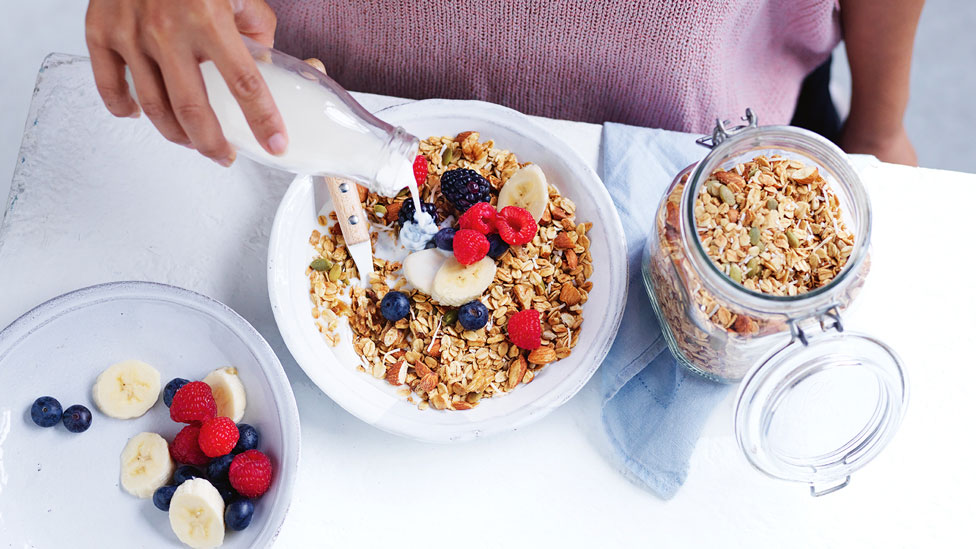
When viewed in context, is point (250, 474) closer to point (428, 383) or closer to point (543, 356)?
point (428, 383)

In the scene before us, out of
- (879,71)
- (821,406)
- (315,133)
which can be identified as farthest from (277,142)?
(879,71)

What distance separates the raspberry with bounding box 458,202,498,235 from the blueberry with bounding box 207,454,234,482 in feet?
1.06

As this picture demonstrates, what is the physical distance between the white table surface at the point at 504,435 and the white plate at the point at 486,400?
0.21 feet

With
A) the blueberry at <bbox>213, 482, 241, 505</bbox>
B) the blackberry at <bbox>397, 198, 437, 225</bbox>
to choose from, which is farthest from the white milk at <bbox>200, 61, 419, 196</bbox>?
the blueberry at <bbox>213, 482, 241, 505</bbox>

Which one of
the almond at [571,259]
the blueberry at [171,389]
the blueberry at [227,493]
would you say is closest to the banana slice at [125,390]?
the blueberry at [171,389]

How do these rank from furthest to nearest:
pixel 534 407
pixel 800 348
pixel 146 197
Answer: pixel 146 197 < pixel 534 407 < pixel 800 348

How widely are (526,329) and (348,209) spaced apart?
0.73ft

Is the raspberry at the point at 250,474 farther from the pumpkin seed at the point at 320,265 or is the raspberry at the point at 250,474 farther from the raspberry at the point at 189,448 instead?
the pumpkin seed at the point at 320,265

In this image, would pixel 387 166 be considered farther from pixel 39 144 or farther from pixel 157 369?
pixel 39 144

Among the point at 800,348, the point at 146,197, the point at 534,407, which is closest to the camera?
the point at 800,348

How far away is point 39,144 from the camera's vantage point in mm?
846

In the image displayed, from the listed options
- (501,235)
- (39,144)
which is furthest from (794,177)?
(39,144)

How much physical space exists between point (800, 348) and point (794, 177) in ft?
0.58

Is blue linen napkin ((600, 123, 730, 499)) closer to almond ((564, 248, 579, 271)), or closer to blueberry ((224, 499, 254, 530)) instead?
almond ((564, 248, 579, 271))
